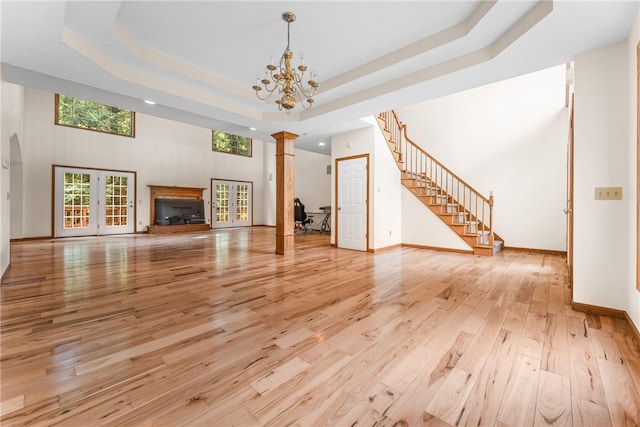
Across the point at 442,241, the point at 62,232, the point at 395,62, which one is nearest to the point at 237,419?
the point at 395,62

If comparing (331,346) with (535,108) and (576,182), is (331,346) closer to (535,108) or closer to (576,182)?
(576,182)

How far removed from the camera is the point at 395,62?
10.7 feet

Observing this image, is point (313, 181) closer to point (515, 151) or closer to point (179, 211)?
point (179, 211)

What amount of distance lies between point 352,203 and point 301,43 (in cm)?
374

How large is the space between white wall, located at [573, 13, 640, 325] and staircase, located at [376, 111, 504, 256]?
2944 millimetres

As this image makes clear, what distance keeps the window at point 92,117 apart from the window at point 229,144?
9.24 ft

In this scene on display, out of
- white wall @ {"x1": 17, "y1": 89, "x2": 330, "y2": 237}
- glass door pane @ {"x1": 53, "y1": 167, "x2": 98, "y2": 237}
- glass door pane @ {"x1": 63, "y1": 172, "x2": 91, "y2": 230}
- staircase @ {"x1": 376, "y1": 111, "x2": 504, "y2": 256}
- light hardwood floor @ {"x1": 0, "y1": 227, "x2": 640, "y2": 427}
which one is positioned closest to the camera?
light hardwood floor @ {"x1": 0, "y1": 227, "x2": 640, "y2": 427}

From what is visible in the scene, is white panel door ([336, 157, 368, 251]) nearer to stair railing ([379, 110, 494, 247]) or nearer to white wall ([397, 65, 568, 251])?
stair railing ([379, 110, 494, 247])

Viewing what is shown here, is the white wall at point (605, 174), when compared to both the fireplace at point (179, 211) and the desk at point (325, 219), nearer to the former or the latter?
the desk at point (325, 219)

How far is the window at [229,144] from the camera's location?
36.8ft

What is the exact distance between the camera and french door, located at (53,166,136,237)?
7.91 m

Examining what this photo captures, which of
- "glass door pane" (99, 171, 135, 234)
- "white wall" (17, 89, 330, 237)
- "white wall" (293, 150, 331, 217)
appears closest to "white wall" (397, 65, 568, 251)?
"white wall" (293, 150, 331, 217)

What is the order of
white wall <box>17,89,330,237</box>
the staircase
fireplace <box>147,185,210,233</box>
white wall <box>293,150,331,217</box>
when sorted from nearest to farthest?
the staircase < white wall <box>17,89,330,237</box> < fireplace <box>147,185,210,233</box> < white wall <box>293,150,331,217</box>

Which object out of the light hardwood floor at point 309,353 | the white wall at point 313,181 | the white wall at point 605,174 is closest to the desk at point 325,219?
the white wall at point 313,181
